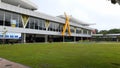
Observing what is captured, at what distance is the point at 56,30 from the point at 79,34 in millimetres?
21834

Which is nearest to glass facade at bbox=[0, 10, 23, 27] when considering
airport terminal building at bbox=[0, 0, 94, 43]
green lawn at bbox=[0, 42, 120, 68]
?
airport terminal building at bbox=[0, 0, 94, 43]

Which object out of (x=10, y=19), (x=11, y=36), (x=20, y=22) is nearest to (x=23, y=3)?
(x=20, y=22)

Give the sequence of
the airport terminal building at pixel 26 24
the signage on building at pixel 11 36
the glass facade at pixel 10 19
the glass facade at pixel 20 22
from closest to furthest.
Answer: the signage on building at pixel 11 36, the glass facade at pixel 10 19, the airport terminal building at pixel 26 24, the glass facade at pixel 20 22

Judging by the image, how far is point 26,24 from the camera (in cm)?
5578

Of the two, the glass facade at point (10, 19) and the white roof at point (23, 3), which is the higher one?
the white roof at point (23, 3)

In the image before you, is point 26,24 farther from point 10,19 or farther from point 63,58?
point 63,58

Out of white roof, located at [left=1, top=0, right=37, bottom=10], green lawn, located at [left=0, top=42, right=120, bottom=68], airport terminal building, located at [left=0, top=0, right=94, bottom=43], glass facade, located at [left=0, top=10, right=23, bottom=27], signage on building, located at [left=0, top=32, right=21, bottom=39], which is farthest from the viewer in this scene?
white roof, located at [left=1, top=0, right=37, bottom=10]

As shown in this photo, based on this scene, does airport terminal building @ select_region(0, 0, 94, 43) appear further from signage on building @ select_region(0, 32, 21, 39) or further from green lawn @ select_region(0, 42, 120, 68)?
green lawn @ select_region(0, 42, 120, 68)

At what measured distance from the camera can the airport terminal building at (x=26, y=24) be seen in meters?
47.2

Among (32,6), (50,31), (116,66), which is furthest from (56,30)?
(116,66)

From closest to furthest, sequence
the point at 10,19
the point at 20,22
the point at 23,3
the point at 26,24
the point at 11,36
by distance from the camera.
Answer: the point at 11,36 < the point at 10,19 < the point at 20,22 < the point at 26,24 < the point at 23,3

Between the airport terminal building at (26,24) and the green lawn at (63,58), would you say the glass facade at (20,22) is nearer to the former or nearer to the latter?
the airport terminal building at (26,24)

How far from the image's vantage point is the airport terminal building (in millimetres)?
47188

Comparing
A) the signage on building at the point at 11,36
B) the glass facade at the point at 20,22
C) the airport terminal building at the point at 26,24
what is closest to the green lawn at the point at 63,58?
the airport terminal building at the point at 26,24
